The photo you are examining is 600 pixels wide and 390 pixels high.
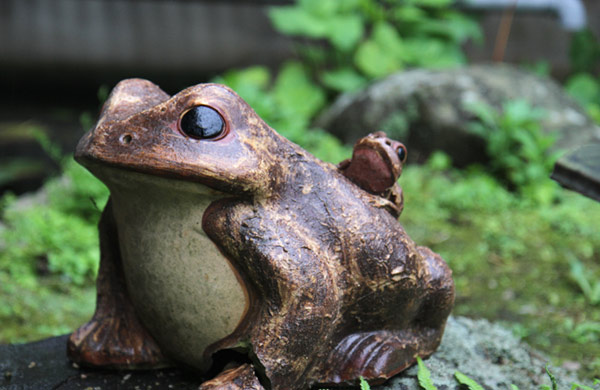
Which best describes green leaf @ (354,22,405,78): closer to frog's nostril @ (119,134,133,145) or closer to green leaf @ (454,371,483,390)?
green leaf @ (454,371,483,390)

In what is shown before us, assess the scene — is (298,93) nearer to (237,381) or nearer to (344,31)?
(344,31)

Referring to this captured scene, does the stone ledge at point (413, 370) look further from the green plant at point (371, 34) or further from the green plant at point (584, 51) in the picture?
the green plant at point (584, 51)

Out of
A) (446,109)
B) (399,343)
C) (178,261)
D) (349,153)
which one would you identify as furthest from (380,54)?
(178,261)

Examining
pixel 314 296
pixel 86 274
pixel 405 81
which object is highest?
pixel 314 296

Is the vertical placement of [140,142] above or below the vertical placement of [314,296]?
above

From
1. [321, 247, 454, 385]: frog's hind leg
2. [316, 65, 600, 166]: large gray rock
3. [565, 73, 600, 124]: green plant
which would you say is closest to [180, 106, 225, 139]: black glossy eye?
[321, 247, 454, 385]: frog's hind leg

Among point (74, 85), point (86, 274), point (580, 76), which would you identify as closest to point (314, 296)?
point (86, 274)

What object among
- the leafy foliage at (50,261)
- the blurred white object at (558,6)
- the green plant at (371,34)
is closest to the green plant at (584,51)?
the blurred white object at (558,6)

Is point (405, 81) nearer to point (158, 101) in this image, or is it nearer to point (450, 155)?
point (450, 155)
